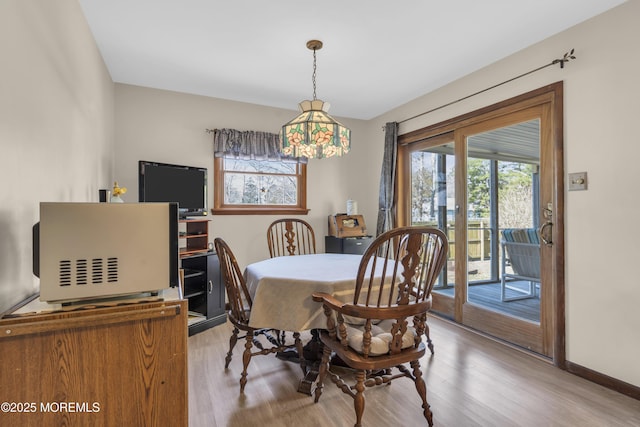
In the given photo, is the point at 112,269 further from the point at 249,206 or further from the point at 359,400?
the point at 249,206

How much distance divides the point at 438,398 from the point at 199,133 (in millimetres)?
3370

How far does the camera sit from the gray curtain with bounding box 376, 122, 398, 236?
3977 mm

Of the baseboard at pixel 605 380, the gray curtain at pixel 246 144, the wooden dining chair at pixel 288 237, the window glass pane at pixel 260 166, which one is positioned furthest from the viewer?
the window glass pane at pixel 260 166

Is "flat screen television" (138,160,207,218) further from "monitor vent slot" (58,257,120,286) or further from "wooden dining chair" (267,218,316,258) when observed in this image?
"monitor vent slot" (58,257,120,286)

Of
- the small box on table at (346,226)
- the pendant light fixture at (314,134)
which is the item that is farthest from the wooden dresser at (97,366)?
the small box on table at (346,226)

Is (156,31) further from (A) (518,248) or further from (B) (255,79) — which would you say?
(A) (518,248)

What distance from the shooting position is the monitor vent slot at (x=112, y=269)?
92 cm

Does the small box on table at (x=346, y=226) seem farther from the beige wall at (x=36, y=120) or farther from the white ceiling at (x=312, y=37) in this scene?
the beige wall at (x=36, y=120)

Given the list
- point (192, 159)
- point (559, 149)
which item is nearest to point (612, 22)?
point (559, 149)

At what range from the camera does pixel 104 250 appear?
912mm

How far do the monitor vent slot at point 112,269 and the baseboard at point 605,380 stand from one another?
9.46 feet

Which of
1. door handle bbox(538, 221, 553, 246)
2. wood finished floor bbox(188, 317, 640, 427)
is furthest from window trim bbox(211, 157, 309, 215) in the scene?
door handle bbox(538, 221, 553, 246)

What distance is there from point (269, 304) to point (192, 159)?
2.32 m

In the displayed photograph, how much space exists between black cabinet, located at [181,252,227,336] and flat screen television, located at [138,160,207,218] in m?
0.49
